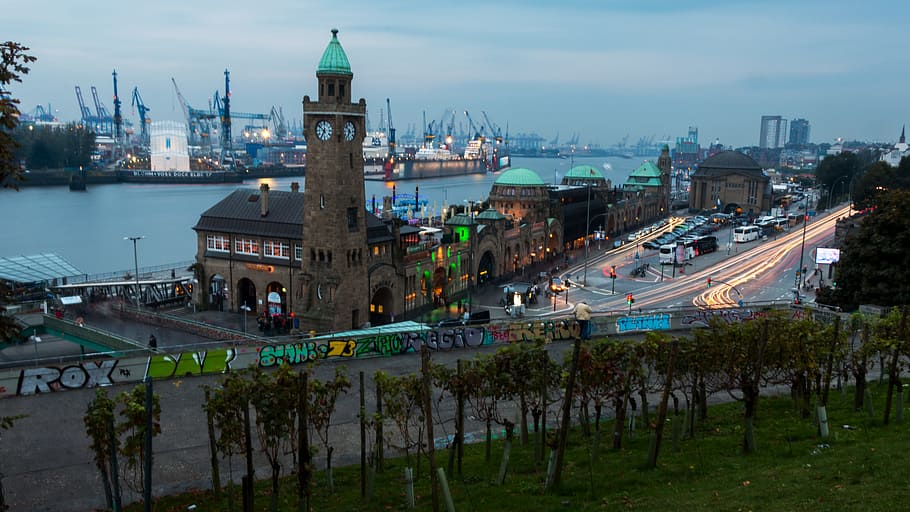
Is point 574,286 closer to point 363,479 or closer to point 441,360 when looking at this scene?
point 441,360

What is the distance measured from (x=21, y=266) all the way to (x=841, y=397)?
54.1 metres

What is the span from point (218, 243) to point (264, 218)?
15.7 feet

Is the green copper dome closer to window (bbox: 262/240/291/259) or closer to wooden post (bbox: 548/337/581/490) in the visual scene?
window (bbox: 262/240/291/259)

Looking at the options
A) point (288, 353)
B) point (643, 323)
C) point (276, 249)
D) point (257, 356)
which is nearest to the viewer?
point (257, 356)

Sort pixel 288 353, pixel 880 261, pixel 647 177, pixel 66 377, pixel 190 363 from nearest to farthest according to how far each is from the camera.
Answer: pixel 66 377
pixel 190 363
pixel 288 353
pixel 880 261
pixel 647 177

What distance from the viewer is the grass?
49.5 feet

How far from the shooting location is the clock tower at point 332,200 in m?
50.1

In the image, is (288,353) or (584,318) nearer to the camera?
(288,353)

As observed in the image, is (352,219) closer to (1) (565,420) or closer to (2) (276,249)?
(2) (276,249)

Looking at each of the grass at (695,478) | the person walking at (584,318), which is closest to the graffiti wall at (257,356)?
the person walking at (584,318)

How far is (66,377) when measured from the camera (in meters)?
31.6

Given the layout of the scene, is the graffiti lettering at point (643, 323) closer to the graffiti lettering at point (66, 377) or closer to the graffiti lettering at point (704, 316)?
the graffiti lettering at point (704, 316)

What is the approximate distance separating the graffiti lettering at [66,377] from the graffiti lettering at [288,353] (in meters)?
6.64

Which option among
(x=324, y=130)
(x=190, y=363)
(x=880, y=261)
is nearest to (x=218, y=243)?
(x=324, y=130)
